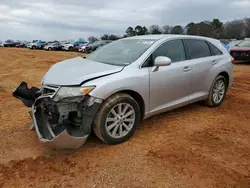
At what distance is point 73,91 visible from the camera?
11.0 feet

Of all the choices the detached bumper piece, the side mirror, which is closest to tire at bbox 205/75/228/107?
the side mirror

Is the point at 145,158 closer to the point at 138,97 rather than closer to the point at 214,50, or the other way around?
the point at 138,97

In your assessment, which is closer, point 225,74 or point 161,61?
point 161,61

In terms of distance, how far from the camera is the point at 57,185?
112 inches

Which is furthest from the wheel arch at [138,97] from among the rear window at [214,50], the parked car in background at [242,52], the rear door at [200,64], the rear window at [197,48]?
the parked car in background at [242,52]

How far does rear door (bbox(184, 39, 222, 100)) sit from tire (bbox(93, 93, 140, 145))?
1.59 meters

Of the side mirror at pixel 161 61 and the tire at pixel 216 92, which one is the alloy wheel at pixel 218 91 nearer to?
the tire at pixel 216 92

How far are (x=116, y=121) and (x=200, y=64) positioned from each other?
2279 millimetres

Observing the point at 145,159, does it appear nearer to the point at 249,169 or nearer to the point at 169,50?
the point at 249,169

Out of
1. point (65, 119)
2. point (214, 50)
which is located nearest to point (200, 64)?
point (214, 50)

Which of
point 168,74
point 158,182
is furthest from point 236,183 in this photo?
point 168,74

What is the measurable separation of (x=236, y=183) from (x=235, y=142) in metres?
1.15

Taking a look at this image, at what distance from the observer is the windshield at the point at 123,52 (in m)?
4.14

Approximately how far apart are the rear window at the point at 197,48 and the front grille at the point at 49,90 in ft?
8.79
